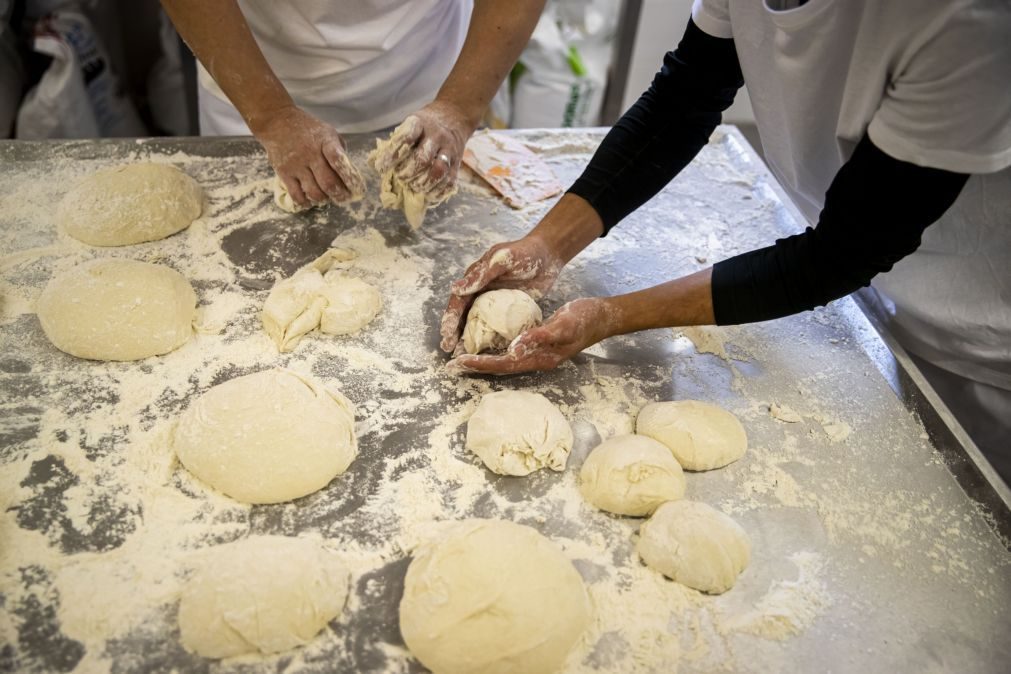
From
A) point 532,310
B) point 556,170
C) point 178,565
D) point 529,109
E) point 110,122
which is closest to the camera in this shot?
point 178,565

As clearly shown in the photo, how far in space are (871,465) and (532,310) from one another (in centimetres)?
81

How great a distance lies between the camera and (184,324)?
5.18 ft

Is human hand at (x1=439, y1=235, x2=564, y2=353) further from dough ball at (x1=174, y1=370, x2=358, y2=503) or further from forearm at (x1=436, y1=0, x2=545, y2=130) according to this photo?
forearm at (x1=436, y1=0, x2=545, y2=130)

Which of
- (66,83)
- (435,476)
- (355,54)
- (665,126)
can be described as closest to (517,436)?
(435,476)

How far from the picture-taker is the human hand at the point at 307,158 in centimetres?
174

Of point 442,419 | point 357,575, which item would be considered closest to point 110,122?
point 442,419

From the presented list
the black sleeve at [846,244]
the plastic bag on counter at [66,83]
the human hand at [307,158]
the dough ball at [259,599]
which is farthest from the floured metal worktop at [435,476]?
the plastic bag on counter at [66,83]

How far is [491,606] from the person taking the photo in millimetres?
1135

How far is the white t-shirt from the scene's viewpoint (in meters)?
1.08

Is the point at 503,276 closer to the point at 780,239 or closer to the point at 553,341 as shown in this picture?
the point at 553,341

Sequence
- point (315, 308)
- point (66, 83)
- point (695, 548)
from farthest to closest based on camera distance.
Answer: point (66, 83) < point (315, 308) < point (695, 548)

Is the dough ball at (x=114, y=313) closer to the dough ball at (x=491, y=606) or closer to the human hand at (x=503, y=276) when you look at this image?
the human hand at (x=503, y=276)

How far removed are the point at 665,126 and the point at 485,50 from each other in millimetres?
555

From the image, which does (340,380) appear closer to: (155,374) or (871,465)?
(155,374)
